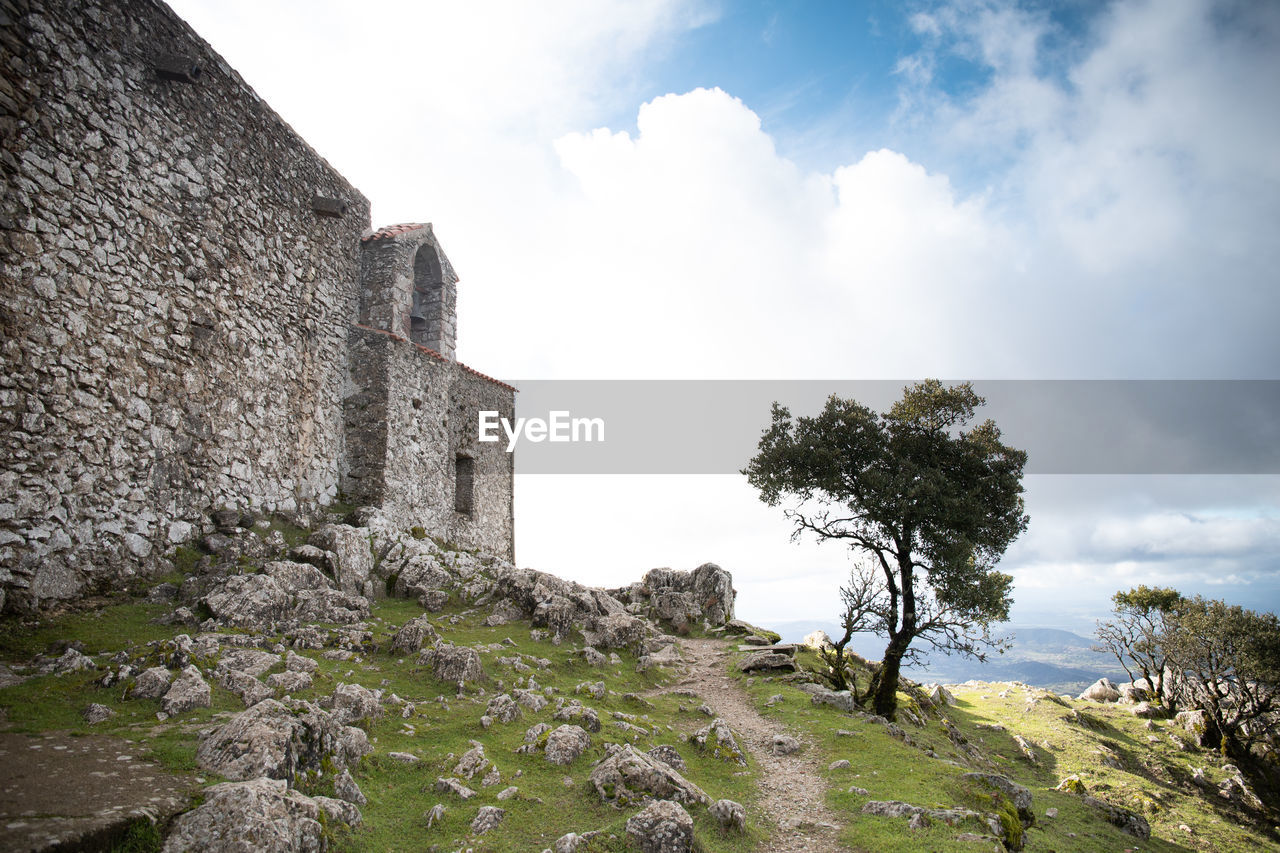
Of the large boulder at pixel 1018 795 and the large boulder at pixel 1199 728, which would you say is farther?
the large boulder at pixel 1199 728

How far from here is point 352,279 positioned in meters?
21.0

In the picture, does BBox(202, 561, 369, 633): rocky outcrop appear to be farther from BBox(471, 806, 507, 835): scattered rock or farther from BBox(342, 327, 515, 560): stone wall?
BBox(471, 806, 507, 835): scattered rock

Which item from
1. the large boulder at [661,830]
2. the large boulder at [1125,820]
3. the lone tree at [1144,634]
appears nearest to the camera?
the large boulder at [661,830]

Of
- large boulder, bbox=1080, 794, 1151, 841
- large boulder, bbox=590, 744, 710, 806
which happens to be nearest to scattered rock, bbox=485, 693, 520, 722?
large boulder, bbox=590, 744, 710, 806

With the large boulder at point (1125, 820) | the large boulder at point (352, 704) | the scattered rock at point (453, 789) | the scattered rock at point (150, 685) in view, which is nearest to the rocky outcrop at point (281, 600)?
the scattered rock at point (150, 685)

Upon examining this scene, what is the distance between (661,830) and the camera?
7910 mm

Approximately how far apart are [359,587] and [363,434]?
5.77 metres

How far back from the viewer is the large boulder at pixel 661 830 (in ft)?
25.6

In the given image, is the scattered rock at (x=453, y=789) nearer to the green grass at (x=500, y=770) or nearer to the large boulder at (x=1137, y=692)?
the green grass at (x=500, y=770)

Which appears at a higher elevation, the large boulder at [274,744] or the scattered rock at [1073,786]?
the large boulder at [274,744]

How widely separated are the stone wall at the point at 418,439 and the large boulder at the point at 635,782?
12.9 meters

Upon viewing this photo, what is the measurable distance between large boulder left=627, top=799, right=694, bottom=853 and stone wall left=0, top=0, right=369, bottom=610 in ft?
34.2

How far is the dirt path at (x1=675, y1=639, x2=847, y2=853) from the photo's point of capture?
975 centimetres

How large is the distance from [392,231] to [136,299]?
33.8 ft
